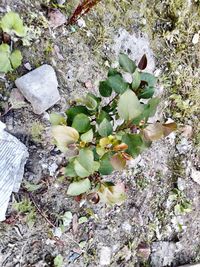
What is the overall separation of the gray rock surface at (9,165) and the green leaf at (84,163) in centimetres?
41

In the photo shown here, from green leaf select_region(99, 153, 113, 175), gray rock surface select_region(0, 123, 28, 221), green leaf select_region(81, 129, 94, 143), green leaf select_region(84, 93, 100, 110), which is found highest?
green leaf select_region(84, 93, 100, 110)

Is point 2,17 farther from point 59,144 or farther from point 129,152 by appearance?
point 129,152

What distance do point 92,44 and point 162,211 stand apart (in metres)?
0.92

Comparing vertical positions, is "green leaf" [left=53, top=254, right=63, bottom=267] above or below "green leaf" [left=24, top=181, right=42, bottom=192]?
below

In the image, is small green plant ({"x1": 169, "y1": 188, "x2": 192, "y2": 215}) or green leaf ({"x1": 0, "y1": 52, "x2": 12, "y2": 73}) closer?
green leaf ({"x1": 0, "y1": 52, "x2": 12, "y2": 73})

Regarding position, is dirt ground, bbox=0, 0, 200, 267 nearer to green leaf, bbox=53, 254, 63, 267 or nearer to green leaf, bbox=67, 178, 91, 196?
green leaf, bbox=53, 254, 63, 267

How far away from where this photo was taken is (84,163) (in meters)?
1.61

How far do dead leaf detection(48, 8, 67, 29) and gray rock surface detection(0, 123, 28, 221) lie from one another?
54cm

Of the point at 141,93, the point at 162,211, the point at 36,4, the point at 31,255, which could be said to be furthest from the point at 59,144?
the point at 162,211

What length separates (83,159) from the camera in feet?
5.24

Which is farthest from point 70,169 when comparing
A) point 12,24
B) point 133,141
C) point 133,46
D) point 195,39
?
point 195,39

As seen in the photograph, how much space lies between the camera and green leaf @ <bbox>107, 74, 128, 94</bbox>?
1637 mm

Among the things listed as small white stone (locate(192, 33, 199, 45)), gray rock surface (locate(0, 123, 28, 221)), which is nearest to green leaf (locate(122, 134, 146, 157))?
gray rock surface (locate(0, 123, 28, 221))

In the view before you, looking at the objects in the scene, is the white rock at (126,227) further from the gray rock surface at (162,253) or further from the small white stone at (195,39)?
the small white stone at (195,39)
